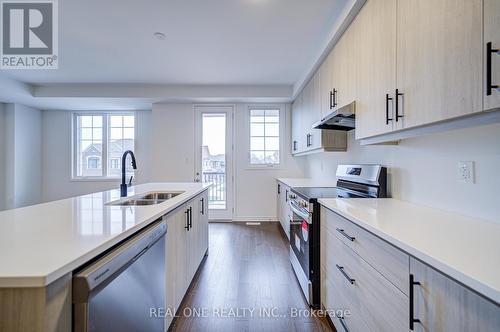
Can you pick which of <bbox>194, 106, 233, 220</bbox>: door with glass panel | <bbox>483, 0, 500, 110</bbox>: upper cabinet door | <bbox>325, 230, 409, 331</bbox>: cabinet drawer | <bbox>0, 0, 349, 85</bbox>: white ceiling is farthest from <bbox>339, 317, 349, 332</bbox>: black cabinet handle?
<bbox>194, 106, 233, 220</bbox>: door with glass panel

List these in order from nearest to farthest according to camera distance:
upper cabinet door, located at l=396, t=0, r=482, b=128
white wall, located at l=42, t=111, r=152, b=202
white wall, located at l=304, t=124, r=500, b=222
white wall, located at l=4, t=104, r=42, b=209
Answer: upper cabinet door, located at l=396, t=0, r=482, b=128 → white wall, located at l=304, t=124, r=500, b=222 → white wall, located at l=4, t=104, r=42, b=209 → white wall, located at l=42, t=111, r=152, b=202

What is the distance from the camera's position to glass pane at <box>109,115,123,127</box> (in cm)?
531

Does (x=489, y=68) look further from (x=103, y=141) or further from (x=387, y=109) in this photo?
(x=103, y=141)

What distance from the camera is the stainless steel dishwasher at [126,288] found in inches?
29.3

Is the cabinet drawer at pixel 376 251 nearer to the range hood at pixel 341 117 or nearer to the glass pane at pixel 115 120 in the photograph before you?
the range hood at pixel 341 117

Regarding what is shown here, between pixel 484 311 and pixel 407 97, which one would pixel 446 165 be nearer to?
pixel 407 97

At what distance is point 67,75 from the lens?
12.3 feet

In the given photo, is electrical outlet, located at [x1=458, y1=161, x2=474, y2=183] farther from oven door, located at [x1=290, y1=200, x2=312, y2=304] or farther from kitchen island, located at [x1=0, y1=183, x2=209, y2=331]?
kitchen island, located at [x1=0, y1=183, x2=209, y2=331]

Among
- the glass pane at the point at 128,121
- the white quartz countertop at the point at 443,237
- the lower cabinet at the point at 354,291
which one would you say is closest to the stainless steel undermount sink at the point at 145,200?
the lower cabinet at the point at 354,291

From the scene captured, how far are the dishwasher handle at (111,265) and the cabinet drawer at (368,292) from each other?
1.10 metres

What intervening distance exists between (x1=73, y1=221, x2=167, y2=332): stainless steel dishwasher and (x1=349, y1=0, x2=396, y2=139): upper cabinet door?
1.54 meters

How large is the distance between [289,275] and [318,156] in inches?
81.1

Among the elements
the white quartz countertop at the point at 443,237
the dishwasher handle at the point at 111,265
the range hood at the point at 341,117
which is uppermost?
the range hood at the point at 341,117

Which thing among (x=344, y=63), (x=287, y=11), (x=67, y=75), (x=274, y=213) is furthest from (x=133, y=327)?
(x=67, y=75)
